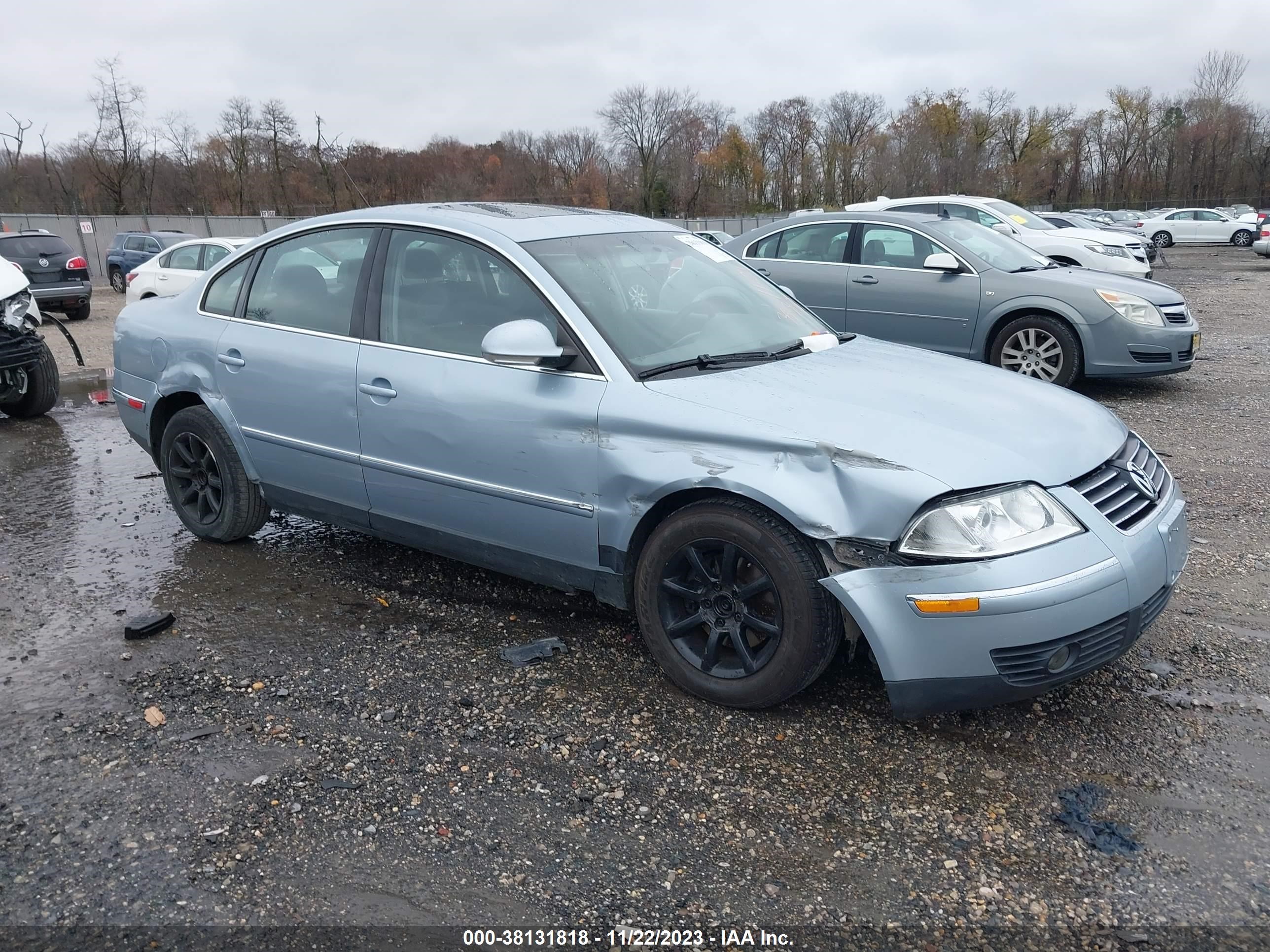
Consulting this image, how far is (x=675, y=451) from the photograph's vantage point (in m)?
3.27

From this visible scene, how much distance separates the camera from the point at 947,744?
3.15m

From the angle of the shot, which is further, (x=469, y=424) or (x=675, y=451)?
(x=469, y=424)

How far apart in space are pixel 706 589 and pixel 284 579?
93.7 inches

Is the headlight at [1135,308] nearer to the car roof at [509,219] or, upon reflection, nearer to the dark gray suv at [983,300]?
the dark gray suv at [983,300]

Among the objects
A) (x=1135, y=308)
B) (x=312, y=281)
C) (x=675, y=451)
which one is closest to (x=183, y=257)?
(x=312, y=281)

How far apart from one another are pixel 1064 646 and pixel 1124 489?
2.33ft

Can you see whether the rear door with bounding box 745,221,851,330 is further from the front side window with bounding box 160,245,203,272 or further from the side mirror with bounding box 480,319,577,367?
the front side window with bounding box 160,245,203,272

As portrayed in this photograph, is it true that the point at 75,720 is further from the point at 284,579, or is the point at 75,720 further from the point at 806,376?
the point at 806,376

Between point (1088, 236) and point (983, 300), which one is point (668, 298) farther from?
point (1088, 236)

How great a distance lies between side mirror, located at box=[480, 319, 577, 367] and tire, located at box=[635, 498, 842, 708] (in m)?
0.73

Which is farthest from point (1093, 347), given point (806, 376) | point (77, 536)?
point (77, 536)

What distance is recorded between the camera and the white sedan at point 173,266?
1490 cm

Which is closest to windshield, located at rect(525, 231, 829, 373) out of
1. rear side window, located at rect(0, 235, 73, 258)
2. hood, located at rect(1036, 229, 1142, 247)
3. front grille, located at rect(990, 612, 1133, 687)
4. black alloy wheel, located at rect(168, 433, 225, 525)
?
front grille, located at rect(990, 612, 1133, 687)

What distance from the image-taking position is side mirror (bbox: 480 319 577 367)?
344 cm
